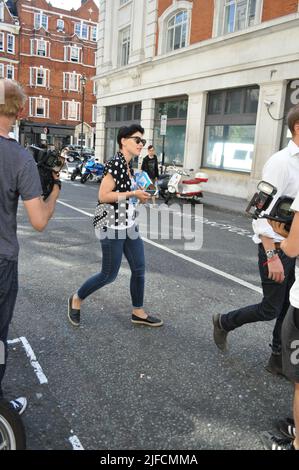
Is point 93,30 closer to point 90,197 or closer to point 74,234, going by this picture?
point 90,197

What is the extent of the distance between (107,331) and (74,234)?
459 cm

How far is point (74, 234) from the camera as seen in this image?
838 centimetres

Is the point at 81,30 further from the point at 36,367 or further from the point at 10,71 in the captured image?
the point at 36,367

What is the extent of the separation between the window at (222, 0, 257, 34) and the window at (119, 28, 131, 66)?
9.80 metres

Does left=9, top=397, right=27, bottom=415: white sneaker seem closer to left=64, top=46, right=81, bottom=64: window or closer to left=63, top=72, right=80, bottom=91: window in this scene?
left=63, top=72, right=80, bottom=91: window

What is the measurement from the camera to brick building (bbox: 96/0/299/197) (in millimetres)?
14805

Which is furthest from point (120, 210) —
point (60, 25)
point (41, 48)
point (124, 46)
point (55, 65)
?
point (60, 25)

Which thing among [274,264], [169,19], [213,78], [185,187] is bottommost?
[185,187]

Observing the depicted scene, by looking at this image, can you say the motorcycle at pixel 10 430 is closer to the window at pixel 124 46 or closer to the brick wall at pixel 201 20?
the brick wall at pixel 201 20

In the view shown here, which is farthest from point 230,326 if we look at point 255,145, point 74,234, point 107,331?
point 255,145

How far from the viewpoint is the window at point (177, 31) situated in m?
20.0

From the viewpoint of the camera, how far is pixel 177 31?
20.6 meters

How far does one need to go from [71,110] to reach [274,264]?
177 ft

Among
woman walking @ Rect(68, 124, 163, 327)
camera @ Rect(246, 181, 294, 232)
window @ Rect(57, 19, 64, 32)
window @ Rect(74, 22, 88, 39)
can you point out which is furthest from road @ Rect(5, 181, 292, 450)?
window @ Rect(74, 22, 88, 39)
